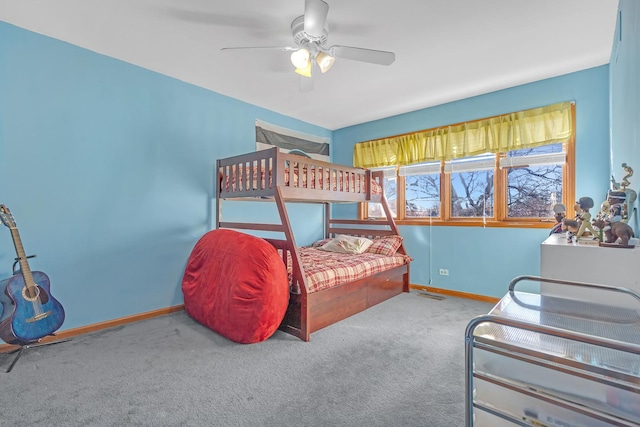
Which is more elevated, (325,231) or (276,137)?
(276,137)

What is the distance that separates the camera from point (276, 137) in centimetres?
427

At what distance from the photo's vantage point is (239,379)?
192 centimetres

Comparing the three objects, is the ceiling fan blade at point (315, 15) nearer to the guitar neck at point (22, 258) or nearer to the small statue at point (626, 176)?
the small statue at point (626, 176)

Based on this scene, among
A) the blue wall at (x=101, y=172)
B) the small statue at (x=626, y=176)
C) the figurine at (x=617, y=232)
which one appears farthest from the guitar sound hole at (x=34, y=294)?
the small statue at (x=626, y=176)

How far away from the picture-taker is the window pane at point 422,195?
4.08 meters

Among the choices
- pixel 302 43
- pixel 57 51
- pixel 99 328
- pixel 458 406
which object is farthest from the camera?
pixel 99 328

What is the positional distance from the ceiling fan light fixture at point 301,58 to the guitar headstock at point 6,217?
2427mm

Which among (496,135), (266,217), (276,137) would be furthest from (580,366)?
(276,137)

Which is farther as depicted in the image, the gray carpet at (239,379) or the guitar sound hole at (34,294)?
the guitar sound hole at (34,294)

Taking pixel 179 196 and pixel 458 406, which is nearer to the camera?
pixel 458 406

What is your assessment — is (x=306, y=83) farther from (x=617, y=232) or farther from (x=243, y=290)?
(x=617, y=232)

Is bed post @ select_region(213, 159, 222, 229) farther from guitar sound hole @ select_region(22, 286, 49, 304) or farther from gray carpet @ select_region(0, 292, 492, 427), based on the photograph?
guitar sound hole @ select_region(22, 286, 49, 304)

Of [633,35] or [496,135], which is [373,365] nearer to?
[633,35]

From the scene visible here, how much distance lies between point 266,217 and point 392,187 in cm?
196
